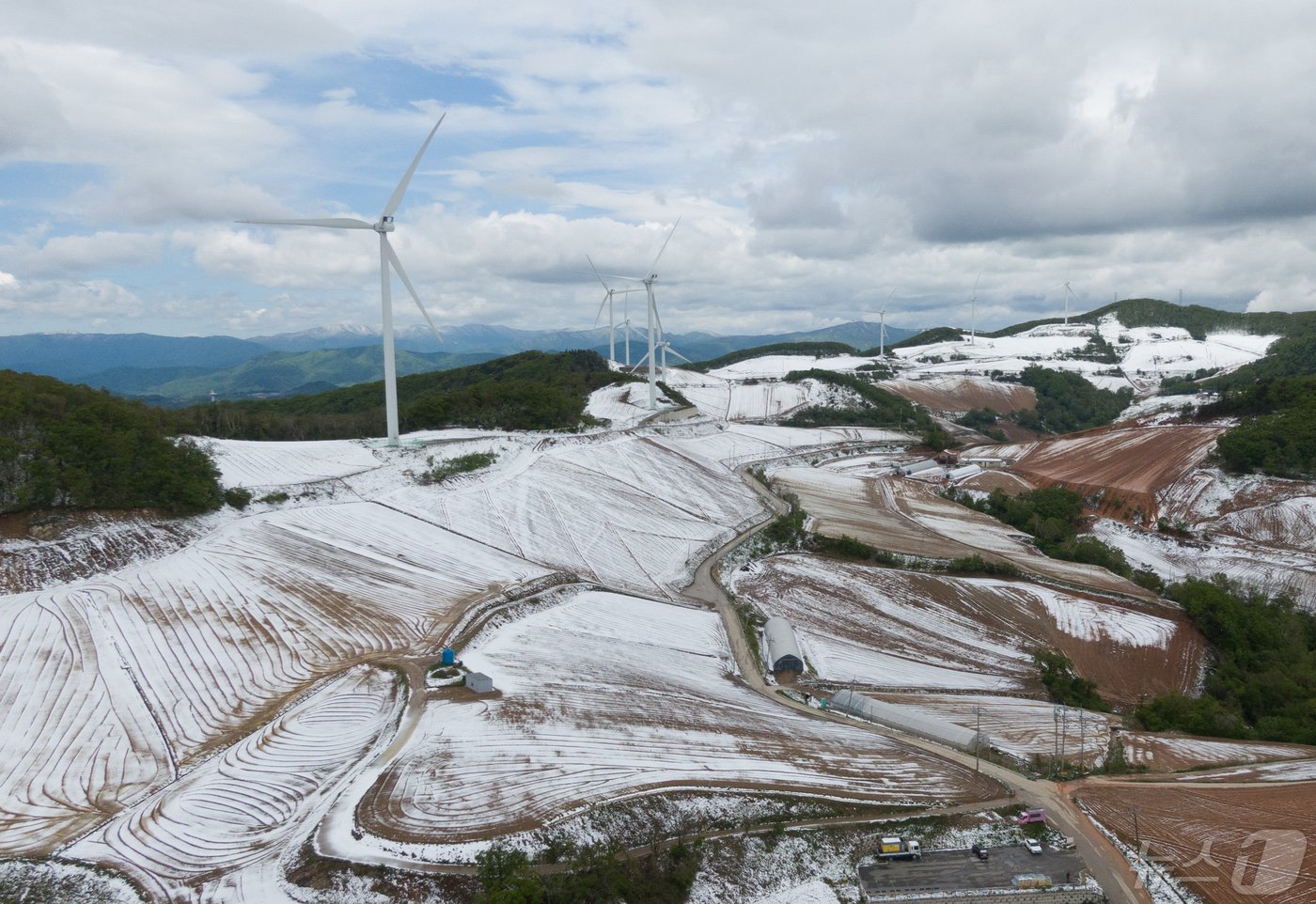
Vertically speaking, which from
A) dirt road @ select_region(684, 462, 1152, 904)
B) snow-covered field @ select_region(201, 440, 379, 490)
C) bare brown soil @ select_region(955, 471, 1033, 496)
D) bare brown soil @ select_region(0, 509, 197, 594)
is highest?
snow-covered field @ select_region(201, 440, 379, 490)

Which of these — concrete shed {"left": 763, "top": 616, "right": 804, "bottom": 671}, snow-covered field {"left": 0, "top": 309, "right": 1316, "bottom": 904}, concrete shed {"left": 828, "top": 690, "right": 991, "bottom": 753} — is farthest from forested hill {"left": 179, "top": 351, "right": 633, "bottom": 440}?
concrete shed {"left": 828, "top": 690, "right": 991, "bottom": 753}

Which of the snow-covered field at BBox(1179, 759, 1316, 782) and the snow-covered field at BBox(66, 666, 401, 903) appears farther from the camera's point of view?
the snow-covered field at BBox(1179, 759, 1316, 782)

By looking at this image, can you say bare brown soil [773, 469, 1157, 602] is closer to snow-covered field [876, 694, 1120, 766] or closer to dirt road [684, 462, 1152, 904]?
snow-covered field [876, 694, 1120, 766]

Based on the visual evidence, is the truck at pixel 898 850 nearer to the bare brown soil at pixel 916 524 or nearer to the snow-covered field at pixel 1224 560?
the bare brown soil at pixel 916 524

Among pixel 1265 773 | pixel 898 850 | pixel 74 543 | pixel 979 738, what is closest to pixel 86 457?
pixel 74 543

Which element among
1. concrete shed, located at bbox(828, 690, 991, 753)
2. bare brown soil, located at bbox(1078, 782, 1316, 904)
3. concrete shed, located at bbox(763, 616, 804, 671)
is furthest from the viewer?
concrete shed, located at bbox(763, 616, 804, 671)

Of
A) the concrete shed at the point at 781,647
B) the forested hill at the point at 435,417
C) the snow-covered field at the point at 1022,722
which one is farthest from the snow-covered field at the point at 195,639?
the forested hill at the point at 435,417
